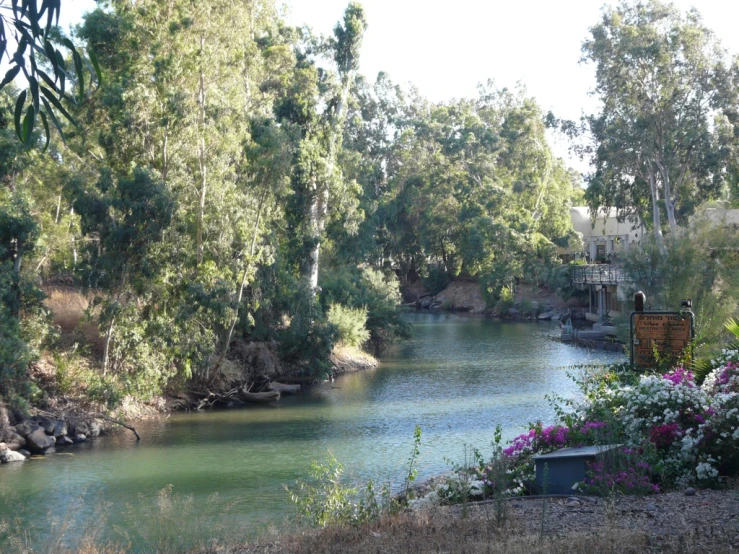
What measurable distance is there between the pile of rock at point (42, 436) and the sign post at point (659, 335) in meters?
12.5

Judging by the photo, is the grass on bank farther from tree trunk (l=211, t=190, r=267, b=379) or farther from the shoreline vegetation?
tree trunk (l=211, t=190, r=267, b=379)

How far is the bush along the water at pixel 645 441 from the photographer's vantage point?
7.86 metres

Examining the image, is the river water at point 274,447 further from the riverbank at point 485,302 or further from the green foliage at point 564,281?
the riverbank at point 485,302

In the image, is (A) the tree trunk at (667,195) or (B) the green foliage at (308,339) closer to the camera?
(B) the green foliage at (308,339)

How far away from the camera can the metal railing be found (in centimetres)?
4076

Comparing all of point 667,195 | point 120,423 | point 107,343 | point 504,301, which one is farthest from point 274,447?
point 504,301

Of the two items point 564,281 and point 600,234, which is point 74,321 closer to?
point 564,281

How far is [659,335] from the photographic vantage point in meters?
12.5

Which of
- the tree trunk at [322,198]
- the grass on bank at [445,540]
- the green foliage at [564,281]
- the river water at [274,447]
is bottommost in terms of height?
the river water at [274,447]

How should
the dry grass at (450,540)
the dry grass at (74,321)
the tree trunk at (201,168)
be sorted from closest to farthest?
the dry grass at (450,540)
the dry grass at (74,321)
the tree trunk at (201,168)

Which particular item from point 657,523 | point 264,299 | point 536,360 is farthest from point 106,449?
point 536,360

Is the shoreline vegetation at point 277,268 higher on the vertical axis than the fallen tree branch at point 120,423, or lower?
higher

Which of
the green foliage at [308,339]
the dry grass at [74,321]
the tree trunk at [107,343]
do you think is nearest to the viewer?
the tree trunk at [107,343]

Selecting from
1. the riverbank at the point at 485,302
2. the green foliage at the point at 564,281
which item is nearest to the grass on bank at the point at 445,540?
the green foliage at the point at 564,281
